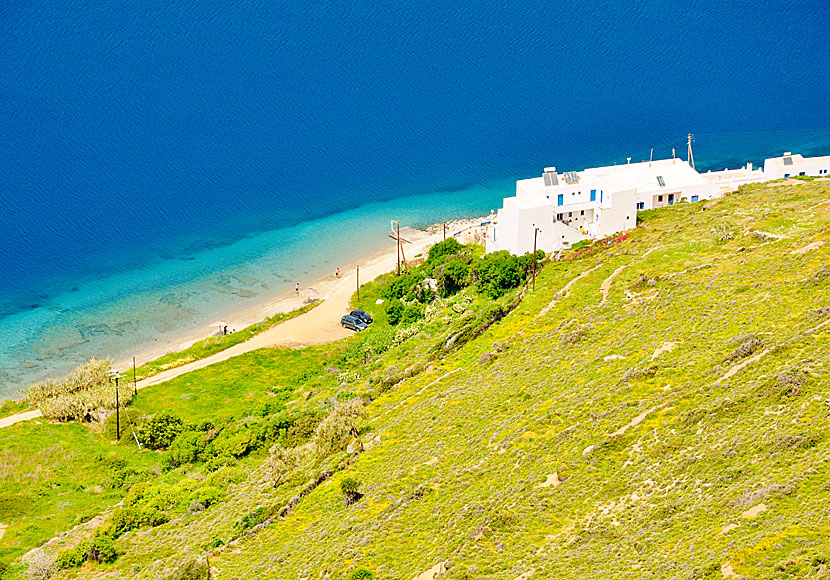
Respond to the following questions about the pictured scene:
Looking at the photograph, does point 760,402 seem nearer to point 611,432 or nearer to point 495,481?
point 611,432

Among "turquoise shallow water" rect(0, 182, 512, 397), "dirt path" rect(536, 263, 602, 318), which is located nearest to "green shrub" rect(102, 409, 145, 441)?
"turquoise shallow water" rect(0, 182, 512, 397)

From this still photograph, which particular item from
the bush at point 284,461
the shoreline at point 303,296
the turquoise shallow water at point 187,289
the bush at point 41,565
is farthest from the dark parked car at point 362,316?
the bush at point 41,565

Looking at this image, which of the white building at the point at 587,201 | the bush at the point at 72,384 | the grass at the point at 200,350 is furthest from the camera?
the white building at the point at 587,201

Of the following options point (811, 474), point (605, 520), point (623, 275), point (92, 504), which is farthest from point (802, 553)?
point (92, 504)

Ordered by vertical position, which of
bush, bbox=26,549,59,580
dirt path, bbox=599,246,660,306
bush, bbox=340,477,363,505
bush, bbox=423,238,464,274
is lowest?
bush, bbox=26,549,59,580

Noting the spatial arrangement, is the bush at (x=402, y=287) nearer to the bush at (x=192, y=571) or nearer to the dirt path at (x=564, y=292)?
the dirt path at (x=564, y=292)

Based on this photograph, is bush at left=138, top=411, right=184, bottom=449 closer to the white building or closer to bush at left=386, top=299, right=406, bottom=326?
bush at left=386, top=299, right=406, bottom=326
